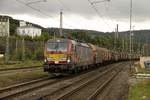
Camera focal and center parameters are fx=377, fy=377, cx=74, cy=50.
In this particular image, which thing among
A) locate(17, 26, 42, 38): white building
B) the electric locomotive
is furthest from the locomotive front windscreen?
locate(17, 26, 42, 38): white building

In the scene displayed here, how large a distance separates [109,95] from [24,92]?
166 inches

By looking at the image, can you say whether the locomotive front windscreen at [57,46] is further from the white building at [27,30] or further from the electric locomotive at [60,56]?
the white building at [27,30]

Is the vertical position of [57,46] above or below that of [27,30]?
below

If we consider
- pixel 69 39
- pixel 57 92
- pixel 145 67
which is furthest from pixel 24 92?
pixel 145 67

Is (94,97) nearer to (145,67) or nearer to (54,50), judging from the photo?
(54,50)

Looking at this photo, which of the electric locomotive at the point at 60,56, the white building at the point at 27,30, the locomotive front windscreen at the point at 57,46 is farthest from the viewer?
the white building at the point at 27,30

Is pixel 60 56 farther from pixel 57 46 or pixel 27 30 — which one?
pixel 27 30

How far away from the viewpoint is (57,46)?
30.5 m

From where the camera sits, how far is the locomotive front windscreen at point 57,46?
30.3m

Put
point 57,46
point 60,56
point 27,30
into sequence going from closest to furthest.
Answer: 1. point 60,56
2. point 57,46
3. point 27,30

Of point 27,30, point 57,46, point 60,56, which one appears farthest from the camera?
point 27,30

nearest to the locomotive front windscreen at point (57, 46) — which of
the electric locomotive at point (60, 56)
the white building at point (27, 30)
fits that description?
the electric locomotive at point (60, 56)

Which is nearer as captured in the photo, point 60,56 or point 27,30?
point 60,56

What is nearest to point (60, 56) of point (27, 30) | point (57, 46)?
point (57, 46)
